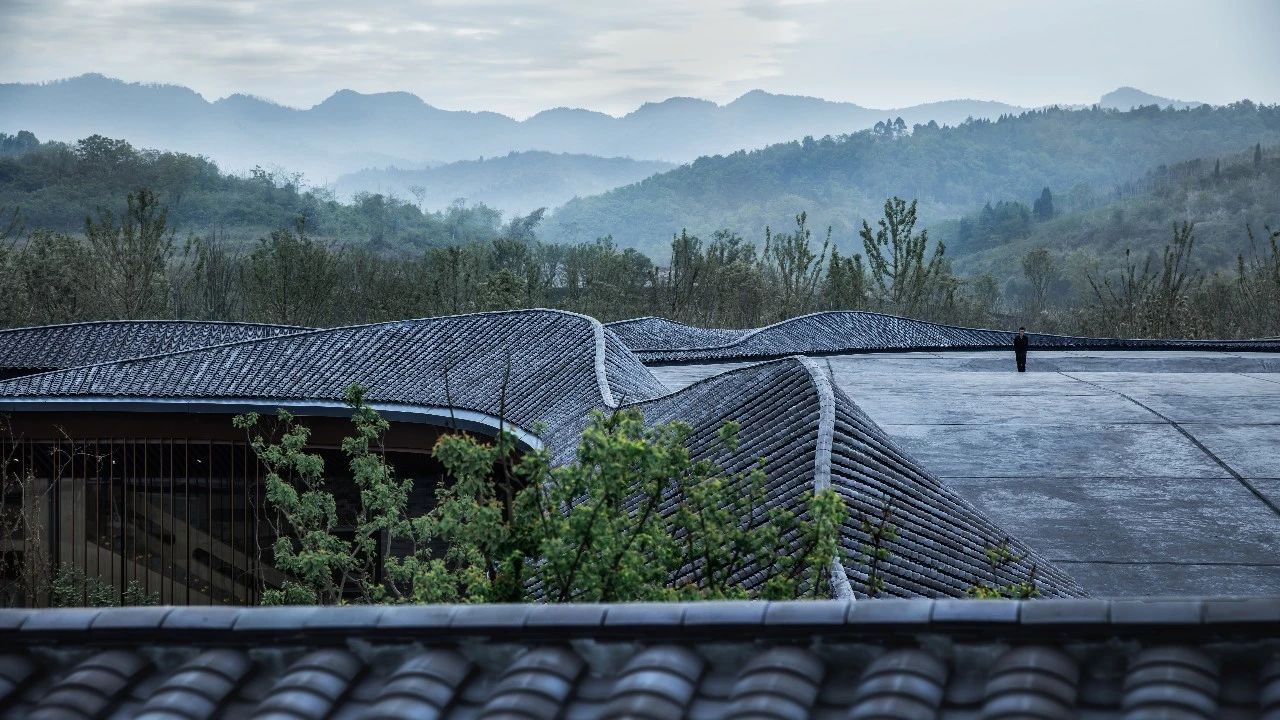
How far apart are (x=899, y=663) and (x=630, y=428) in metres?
3.30

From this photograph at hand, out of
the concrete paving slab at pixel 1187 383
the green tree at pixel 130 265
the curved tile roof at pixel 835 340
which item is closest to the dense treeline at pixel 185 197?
the green tree at pixel 130 265

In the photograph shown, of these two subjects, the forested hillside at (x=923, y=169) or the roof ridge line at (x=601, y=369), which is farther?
the forested hillside at (x=923, y=169)

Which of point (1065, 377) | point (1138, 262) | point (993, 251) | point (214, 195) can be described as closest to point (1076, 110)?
point (993, 251)

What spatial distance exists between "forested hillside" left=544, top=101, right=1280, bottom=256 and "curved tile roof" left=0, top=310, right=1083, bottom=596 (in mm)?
96374

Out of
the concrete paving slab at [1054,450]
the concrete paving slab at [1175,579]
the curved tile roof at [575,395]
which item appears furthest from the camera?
the concrete paving slab at [1054,450]

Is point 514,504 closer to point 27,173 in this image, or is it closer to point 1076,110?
point 27,173

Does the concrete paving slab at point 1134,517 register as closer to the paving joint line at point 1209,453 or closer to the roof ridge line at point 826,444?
Result: the paving joint line at point 1209,453

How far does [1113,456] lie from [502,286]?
24.2 metres

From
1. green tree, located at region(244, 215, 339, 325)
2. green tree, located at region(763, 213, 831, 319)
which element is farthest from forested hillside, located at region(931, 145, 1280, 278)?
green tree, located at region(244, 215, 339, 325)

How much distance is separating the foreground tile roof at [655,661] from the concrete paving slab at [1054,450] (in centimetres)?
1015

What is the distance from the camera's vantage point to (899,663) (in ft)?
12.6

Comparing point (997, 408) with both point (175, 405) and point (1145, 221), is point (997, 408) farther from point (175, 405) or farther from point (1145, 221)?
point (1145, 221)

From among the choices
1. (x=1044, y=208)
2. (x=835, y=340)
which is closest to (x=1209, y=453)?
(x=835, y=340)

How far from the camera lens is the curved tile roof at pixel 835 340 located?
26.7 m
